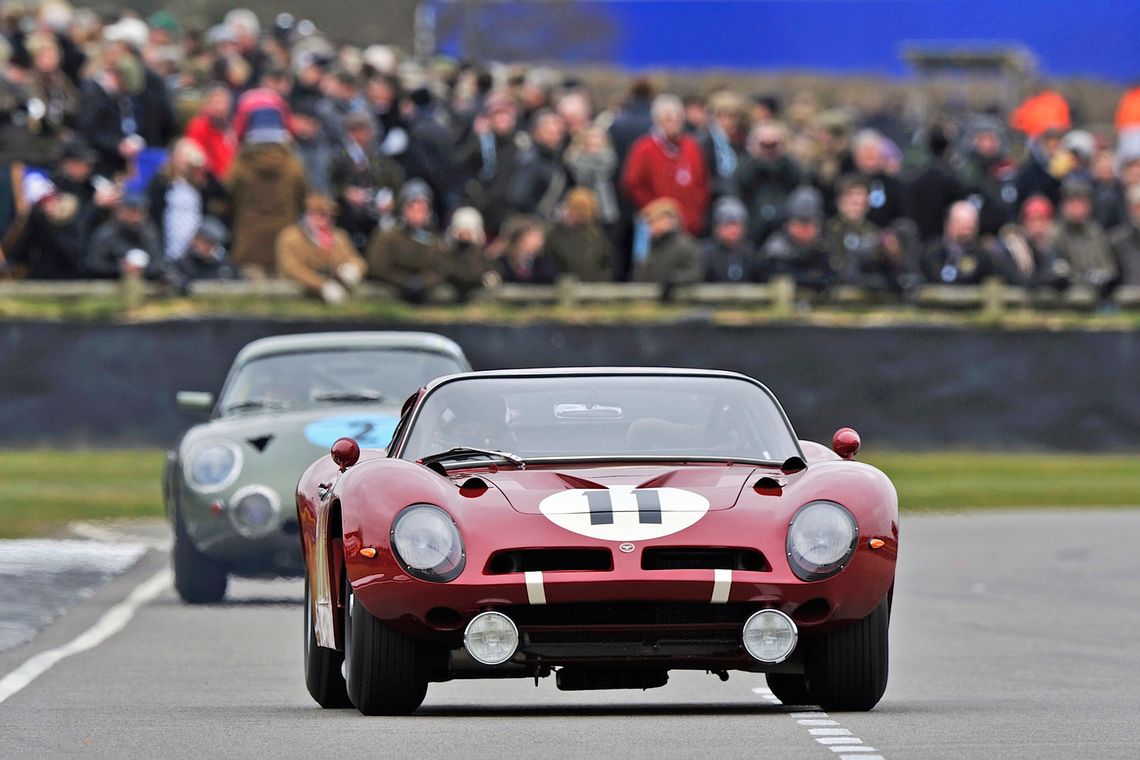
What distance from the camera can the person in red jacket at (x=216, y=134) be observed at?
22484 millimetres

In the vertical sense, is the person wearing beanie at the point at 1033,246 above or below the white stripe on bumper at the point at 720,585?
above

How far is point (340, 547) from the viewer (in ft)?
26.4

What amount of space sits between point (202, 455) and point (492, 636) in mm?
5967

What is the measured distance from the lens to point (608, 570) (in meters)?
7.38

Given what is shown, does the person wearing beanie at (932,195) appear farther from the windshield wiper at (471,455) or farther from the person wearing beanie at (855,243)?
the windshield wiper at (471,455)

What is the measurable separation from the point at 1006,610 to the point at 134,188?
11.4 meters

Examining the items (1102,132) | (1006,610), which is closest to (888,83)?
(1102,132)

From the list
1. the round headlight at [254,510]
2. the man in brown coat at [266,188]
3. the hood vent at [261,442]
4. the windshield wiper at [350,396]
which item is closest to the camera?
the round headlight at [254,510]

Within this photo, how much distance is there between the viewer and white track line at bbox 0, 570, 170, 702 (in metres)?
9.54

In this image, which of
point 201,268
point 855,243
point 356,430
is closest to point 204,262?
point 201,268

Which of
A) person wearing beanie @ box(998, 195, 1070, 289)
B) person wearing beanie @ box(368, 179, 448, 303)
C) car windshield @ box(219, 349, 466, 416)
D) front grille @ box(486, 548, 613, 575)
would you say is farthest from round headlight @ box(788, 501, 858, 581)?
person wearing beanie @ box(998, 195, 1070, 289)

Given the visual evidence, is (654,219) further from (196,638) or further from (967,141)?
(196,638)

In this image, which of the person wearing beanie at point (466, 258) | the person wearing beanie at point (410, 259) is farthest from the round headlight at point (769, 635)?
the person wearing beanie at point (466, 258)

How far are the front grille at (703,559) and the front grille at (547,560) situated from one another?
0.15 meters
